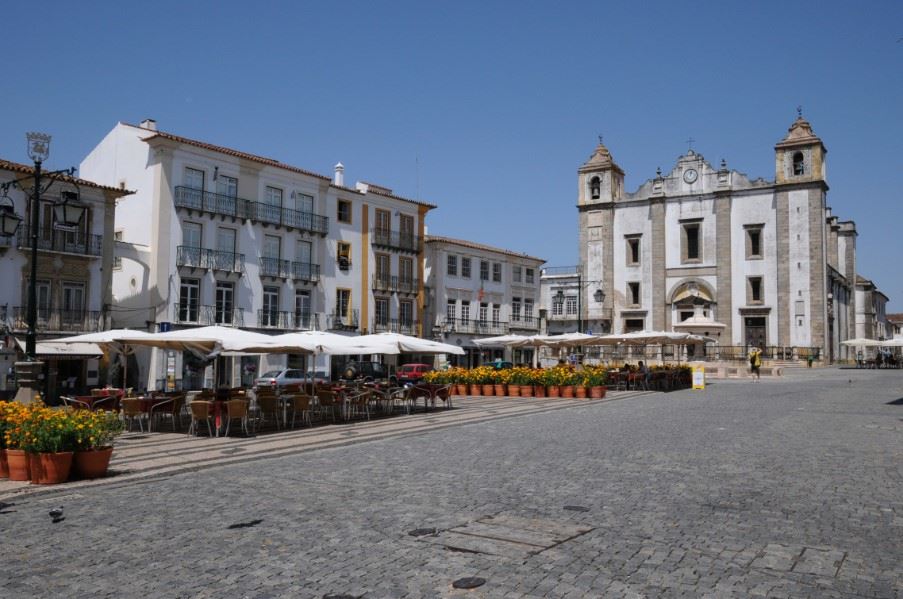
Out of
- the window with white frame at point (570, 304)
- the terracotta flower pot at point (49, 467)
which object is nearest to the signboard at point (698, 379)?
the terracotta flower pot at point (49, 467)

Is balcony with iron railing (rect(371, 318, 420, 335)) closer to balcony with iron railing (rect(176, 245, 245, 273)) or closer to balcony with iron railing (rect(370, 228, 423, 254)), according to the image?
balcony with iron railing (rect(370, 228, 423, 254))

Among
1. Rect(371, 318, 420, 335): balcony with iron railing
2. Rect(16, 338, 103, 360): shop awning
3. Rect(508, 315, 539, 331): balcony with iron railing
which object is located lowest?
Rect(16, 338, 103, 360): shop awning

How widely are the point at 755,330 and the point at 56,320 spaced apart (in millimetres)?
46765

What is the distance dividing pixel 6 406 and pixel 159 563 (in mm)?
5684

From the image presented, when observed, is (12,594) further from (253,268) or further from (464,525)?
(253,268)

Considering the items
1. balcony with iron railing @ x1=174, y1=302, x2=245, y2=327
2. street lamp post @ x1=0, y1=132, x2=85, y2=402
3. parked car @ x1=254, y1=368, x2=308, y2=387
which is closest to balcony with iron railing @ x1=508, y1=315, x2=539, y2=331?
balcony with iron railing @ x1=174, y1=302, x2=245, y2=327

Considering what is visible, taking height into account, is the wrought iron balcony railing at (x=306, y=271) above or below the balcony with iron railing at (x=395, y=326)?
above

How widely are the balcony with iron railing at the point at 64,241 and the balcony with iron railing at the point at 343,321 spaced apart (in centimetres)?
1395

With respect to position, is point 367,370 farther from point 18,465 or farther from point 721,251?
point 721,251

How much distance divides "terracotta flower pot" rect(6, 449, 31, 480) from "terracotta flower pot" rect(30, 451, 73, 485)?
0.48ft

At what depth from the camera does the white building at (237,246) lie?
3519 centimetres

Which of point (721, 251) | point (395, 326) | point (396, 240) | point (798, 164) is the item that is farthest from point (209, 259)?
point (798, 164)

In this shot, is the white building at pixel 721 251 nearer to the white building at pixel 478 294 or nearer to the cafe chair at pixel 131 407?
the white building at pixel 478 294

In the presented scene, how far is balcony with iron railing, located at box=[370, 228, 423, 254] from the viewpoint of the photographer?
152ft
